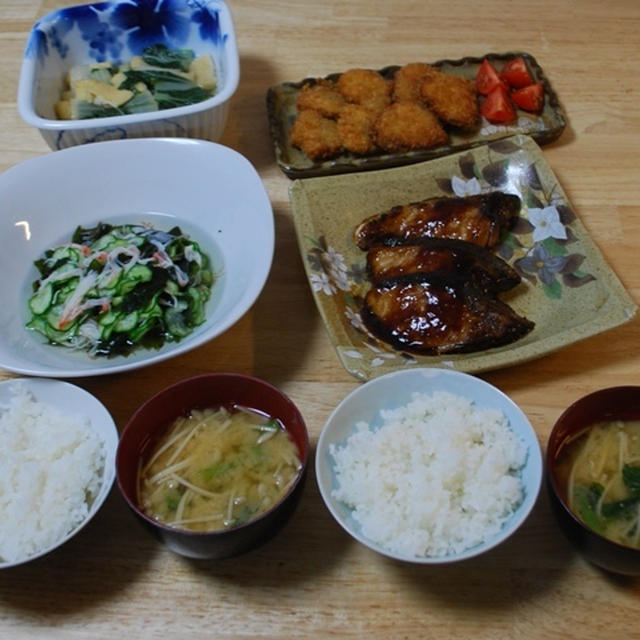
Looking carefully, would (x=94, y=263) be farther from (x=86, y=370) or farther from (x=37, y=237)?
(x=86, y=370)

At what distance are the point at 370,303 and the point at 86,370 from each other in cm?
71

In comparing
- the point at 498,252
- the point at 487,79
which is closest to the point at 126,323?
the point at 498,252

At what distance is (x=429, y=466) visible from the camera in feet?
4.69

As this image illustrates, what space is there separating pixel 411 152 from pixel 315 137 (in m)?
0.30

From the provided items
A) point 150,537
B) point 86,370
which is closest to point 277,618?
point 150,537

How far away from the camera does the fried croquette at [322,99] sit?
2355 millimetres

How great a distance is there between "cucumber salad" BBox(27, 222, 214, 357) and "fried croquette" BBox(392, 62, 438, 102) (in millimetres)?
950

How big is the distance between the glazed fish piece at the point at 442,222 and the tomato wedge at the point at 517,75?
0.62 meters

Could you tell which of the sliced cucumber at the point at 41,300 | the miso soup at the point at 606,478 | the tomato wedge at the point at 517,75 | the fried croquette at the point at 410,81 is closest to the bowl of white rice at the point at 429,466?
the miso soup at the point at 606,478

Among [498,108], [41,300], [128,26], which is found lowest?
[41,300]

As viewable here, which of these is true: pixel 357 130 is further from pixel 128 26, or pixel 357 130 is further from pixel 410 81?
pixel 128 26

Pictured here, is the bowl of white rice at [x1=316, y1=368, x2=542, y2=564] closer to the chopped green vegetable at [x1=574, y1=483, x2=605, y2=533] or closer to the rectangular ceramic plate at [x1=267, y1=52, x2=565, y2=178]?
the chopped green vegetable at [x1=574, y1=483, x2=605, y2=533]

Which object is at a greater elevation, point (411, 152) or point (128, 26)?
point (128, 26)

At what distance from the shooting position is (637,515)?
1.37 m
